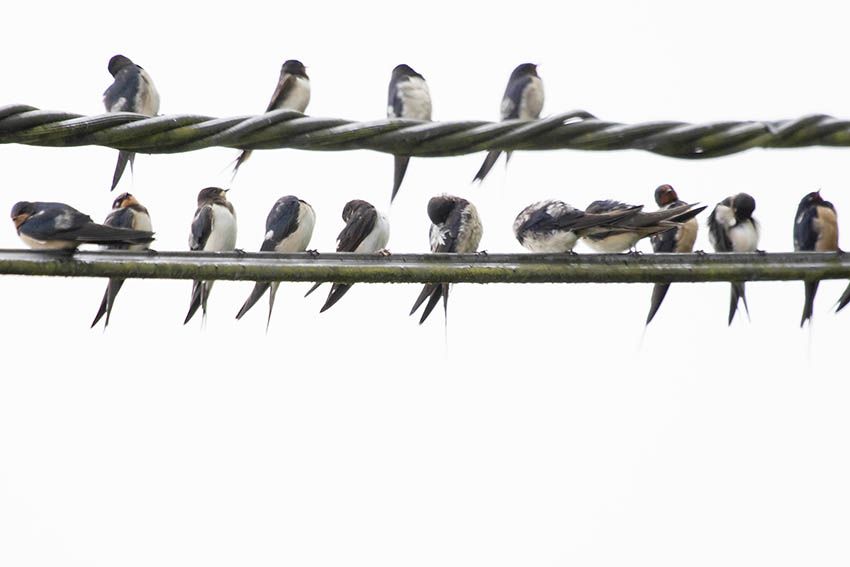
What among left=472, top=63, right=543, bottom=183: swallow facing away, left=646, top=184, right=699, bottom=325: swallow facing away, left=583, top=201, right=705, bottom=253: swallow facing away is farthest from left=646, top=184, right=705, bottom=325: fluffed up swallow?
left=583, top=201, right=705, bottom=253: swallow facing away

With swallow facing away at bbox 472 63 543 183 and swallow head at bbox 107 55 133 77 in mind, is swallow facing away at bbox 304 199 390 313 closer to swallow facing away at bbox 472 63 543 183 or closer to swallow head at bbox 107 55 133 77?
swallow facing away at bbox 472 63 543 183

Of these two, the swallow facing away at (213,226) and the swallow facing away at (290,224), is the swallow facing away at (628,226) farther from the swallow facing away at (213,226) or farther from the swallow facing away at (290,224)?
the swallow facing away at (213,226)

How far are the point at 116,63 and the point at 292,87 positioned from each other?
1461mm

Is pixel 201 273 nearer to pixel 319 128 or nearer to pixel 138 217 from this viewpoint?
pixel 319 128

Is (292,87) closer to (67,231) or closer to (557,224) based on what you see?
(557,224)

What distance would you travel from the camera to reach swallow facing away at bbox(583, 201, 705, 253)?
6.17 meters

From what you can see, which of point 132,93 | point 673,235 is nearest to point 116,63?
point 132,93

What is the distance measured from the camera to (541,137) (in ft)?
13.7

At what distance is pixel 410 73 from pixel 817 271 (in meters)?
4.72

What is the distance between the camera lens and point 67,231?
4.70 metres

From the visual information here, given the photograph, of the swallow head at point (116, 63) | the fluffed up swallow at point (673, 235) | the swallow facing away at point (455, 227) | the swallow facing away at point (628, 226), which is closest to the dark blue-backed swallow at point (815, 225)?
the fluffed up swallow at point (673, 235)

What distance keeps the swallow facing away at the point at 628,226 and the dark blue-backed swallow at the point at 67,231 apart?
2283mm

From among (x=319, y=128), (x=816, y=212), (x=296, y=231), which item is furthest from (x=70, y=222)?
(x=816, y=212)

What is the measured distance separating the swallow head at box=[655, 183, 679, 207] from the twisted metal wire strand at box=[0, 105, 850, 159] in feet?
15.5
